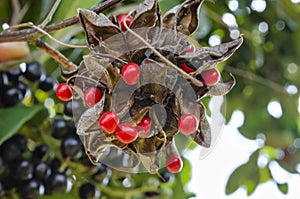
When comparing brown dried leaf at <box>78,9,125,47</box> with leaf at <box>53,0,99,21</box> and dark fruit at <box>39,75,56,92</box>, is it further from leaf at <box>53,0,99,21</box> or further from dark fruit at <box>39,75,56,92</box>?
dark fruit at <box>39,75,56,92</box>

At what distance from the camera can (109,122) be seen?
14.8 inches

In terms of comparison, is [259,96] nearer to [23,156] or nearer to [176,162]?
[23,156]

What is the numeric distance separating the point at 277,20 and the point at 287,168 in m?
0.27

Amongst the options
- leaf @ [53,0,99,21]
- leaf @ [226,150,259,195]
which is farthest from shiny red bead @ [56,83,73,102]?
leaf @ [226,150,259,195]

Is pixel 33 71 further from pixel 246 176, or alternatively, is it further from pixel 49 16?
pixel 246 176

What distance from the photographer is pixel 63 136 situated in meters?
0.78

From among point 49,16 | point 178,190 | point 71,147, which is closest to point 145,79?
point 49,16

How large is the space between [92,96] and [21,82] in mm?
418

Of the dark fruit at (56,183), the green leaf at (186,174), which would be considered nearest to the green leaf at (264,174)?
the green leaf at (186,174)

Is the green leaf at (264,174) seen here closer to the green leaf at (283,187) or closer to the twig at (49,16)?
the green leaf at (283,187)

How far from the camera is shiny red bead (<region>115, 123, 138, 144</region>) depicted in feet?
1.26

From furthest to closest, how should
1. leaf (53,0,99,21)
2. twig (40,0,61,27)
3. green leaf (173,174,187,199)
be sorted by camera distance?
green leaf (173,174,187,199), leaf (53,0,99,21), twig (40,0,61,27)

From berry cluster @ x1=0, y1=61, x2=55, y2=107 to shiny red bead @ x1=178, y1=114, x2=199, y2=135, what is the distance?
0.43 meters

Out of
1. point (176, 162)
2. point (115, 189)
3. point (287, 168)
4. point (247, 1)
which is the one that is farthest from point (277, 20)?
point (176, 162)
